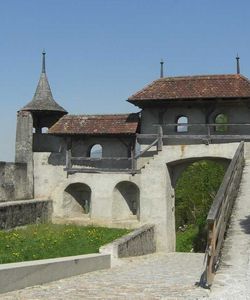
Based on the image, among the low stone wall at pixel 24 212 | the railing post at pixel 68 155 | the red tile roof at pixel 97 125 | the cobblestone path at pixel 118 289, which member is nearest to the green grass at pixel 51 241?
the low stone wall at pixel 24 212

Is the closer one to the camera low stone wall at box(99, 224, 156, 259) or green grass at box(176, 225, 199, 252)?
low stone wall at box(99, 224, 156, 259)

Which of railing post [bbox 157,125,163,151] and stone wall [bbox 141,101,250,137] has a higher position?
stone wall [bbox 141,101,250,137]

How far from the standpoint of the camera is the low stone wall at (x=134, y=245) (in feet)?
42.5

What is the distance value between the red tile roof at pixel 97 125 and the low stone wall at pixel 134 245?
514 centimetres

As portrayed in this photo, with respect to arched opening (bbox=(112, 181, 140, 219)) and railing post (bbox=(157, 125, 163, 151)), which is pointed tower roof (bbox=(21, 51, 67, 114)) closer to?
arched opening (bbox=(112, 181, 140, 219))

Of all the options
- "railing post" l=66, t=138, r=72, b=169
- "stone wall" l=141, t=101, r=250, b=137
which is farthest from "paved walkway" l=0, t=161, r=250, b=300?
"railing post" l=66, t=138, r=72, b=169

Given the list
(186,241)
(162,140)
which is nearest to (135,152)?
(162,140)

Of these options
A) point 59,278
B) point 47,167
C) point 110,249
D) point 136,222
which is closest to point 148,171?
point 136,222

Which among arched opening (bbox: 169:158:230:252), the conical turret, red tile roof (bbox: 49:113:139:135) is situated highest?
the conical turret

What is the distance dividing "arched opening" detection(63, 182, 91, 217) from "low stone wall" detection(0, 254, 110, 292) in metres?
14.5

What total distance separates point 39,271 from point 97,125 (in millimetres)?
16740

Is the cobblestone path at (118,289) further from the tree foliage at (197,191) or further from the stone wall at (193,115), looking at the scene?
the tree foliage at (197,191)

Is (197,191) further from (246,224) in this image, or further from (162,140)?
(246,224)

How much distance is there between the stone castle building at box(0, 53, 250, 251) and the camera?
22.2 metres
